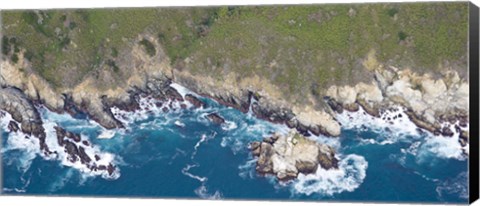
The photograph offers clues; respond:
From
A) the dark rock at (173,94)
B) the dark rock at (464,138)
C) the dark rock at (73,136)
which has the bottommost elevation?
the dark rock at (73,136)

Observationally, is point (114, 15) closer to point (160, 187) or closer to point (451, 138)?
point (160, 187)

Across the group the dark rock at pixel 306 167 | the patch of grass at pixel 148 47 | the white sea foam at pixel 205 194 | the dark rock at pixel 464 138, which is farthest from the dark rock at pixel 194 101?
the dark rock at pixel 464 138

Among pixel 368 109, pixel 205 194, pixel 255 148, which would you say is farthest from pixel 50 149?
pixel 368 109

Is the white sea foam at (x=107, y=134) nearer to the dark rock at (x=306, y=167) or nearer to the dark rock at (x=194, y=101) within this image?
the dark rock at (x=194, y=101)

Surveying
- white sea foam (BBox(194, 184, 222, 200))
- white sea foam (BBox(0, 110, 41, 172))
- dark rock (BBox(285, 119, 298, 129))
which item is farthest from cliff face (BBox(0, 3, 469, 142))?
white sea foam (BBox(194, 184, 222, 200))

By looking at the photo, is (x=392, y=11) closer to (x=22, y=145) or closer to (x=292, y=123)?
(x=292, y=123)

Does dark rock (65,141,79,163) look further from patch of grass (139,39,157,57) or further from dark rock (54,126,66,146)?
patch of grass (139,39,157,57)
